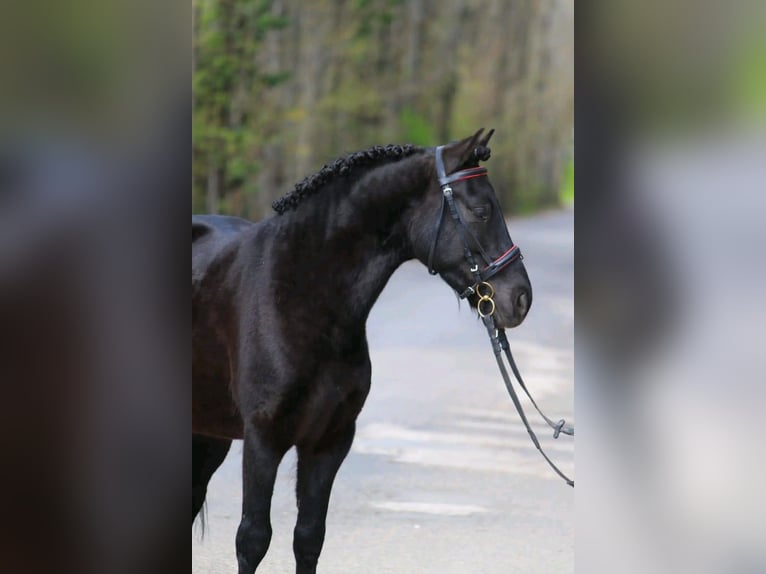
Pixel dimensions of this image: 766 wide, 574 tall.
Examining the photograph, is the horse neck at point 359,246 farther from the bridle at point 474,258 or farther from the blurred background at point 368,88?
the blurred background at point 368,88

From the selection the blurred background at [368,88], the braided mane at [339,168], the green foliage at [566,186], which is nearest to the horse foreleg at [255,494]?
the braided mane at [339,168]

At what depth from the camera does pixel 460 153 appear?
3559 millimetres

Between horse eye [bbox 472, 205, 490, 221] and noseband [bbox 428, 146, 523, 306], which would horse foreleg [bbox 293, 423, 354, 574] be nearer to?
noseband [bbox 428, 146, 523, 306]

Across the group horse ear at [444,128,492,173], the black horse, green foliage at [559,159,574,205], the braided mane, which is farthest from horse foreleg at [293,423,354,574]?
green foliage at [559,159,574,205]

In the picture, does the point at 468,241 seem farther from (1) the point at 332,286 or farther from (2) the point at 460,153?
(1) the point at 332,286

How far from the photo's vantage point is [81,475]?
1553mm

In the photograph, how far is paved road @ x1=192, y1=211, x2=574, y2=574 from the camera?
5.16 meters

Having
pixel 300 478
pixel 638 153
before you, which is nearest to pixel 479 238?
pixel 300 478

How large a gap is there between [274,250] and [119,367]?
2335 millimetres

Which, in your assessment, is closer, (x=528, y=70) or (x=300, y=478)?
(x=300, y=478)

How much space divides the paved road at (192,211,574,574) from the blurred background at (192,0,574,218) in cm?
238

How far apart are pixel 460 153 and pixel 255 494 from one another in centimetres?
136

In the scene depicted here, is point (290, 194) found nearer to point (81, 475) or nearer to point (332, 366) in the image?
point (332, 366)

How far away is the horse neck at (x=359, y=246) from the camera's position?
3.71 meters
